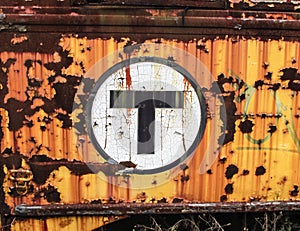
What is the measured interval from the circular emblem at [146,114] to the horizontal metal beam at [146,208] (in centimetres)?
25

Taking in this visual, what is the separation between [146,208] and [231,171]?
60 cm

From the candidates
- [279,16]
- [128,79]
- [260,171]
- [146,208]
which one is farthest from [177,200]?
[279,16]

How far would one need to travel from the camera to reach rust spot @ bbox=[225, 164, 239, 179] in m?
2.90

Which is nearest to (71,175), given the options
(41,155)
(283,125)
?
(41,155)

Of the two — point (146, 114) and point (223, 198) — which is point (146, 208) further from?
point (146, 114)

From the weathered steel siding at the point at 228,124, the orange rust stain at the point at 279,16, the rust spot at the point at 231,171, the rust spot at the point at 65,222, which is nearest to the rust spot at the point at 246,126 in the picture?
the weathered steel siding at the point at 228,124

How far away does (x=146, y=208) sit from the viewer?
2.88m

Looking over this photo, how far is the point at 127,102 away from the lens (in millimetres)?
2787

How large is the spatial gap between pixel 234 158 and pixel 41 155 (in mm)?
1234

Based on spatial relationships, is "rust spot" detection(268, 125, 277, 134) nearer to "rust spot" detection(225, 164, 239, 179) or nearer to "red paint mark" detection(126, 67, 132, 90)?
"rust spot" detection(225, 164, 239, 179)

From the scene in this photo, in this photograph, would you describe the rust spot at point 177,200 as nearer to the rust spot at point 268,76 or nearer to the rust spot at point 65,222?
the rust spot at point 65,222

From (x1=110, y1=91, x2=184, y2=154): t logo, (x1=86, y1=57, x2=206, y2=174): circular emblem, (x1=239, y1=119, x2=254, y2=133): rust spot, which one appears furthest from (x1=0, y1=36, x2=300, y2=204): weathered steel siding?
(x1=110, y1=91, x2=184, y2=154): t logo

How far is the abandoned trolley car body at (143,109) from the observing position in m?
Result: 2.70

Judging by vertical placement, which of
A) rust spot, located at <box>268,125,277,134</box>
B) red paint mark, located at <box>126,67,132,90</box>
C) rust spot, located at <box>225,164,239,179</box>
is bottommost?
rust spot, located at <box>225,164,239,179</box>
